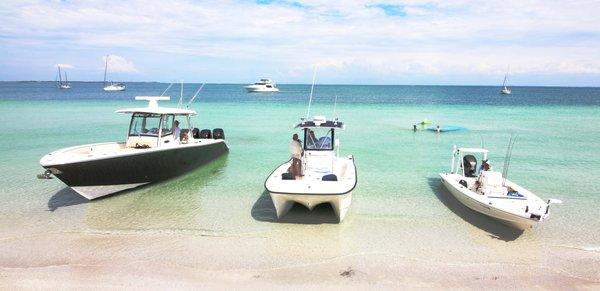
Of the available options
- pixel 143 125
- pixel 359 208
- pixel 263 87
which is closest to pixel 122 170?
pixel 143 125

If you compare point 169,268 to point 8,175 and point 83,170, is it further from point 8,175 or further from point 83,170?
point 8,175

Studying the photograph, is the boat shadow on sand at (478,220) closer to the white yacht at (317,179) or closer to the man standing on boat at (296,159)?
the white yacht at (317,179)

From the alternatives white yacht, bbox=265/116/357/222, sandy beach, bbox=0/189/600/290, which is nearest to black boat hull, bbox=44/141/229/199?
sandy beach, bbox=0/189/600/290

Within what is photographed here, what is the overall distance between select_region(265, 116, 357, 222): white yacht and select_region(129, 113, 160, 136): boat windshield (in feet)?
18.5

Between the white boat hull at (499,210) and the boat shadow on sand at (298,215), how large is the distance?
152 inches

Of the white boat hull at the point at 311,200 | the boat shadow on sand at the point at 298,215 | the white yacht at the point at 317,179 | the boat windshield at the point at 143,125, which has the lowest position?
the boat shadow on sand at the point at 298,215

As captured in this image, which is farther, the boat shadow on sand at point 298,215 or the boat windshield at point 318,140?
the boat windshield at point 318,140

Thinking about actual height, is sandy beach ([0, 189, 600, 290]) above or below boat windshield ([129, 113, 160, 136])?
below

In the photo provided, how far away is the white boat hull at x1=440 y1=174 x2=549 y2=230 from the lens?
9.91 meters

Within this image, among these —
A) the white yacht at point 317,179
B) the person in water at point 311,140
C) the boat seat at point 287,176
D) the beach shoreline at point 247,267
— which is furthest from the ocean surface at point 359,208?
the person in water at point 311,140

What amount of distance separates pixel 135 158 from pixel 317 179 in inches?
241

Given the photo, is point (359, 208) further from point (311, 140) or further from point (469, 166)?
point (469, 166)

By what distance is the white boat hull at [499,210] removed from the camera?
9.91m

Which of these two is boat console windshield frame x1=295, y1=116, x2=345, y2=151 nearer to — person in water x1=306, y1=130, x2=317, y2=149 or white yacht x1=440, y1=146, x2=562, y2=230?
person in water x1=306, y1=130, x2=317, y2=149
